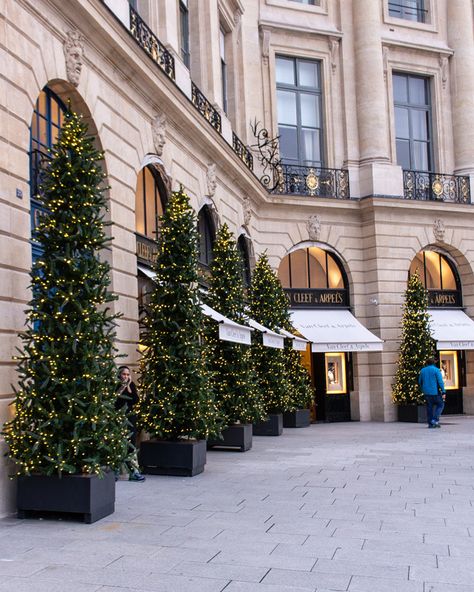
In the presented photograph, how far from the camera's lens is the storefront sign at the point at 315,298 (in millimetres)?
25531

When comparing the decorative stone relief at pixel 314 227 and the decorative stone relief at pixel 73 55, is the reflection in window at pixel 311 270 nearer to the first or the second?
the decorative stone relief at pixel 314 227

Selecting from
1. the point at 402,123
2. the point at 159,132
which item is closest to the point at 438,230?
the point at 402,123

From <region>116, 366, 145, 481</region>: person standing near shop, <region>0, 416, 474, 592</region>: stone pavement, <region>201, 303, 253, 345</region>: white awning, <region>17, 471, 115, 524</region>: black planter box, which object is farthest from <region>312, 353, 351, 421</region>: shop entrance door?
<region>17, 471, 115, 524</region>: black planter box

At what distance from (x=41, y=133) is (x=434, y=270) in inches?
742

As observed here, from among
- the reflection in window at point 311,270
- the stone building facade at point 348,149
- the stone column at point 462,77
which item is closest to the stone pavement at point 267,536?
the stone building facade at point 348,149

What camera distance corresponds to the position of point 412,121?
2808cm

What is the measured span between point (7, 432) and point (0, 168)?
312cm

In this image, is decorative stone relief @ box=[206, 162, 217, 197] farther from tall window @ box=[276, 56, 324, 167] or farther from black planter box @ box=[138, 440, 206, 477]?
black planter box @ box=[138, 440, 206, 477]

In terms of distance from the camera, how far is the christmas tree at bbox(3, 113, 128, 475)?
859 cm

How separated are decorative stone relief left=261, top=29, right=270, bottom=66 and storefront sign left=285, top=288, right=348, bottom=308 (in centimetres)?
767

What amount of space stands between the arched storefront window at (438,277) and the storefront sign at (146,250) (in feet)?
45.6

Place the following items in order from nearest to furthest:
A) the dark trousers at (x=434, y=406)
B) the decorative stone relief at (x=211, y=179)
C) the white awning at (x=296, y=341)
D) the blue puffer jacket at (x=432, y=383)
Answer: the decorative stone relief at (x=211, y=179), the blue puffer jacket at (x=432, y=383), the white awning at (x=296, y=341), the dark trousers at (x=434, y=406)

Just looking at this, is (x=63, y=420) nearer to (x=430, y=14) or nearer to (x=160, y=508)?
(x=160, y=508)

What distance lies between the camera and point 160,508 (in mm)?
9250
